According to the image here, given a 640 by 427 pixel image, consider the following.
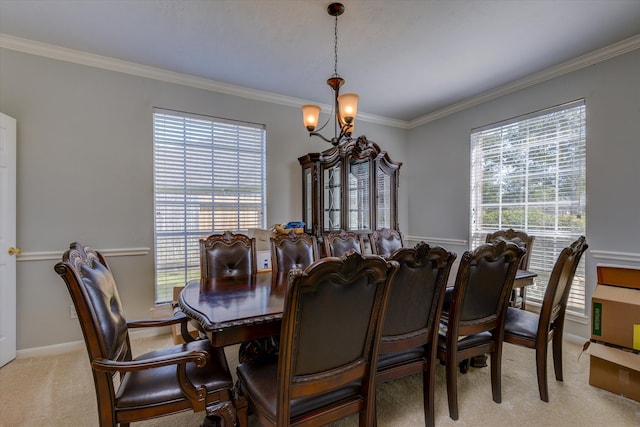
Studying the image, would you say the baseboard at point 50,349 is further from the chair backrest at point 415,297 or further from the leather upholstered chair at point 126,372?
the chair backrest at point 415,297

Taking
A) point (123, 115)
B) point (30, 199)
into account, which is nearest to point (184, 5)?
point (123, 115)

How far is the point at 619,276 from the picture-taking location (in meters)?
2.12

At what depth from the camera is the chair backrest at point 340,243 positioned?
112 inches

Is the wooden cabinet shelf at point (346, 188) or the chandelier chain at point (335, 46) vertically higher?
the chandelier chain at point (335, 46)

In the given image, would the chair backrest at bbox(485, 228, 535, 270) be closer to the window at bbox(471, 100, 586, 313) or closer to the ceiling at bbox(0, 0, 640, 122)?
the window at bbox(471, 100, 586, 313)

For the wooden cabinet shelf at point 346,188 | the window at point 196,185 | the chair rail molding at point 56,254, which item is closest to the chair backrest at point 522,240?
the wooden cabinet shelf at point 346,188

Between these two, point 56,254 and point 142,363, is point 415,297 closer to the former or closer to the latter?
point 142,363

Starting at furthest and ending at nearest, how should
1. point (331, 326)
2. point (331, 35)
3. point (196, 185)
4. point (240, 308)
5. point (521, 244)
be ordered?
point (196, 185) < point (521, 244) < point (331, 35) < point (240, 308) < point (331, 326)

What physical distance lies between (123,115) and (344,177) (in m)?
2.44

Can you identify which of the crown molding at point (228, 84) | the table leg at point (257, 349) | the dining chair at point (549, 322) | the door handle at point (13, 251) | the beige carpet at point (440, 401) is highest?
the crown molding at point (228, 84)

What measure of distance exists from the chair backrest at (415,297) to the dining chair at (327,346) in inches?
9.2

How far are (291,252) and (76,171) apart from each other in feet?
7.14

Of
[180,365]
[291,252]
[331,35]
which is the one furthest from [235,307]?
[331,35]

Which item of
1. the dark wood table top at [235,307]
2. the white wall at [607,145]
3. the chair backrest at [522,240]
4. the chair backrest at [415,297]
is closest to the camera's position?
the dark wood table top at [235,307]
